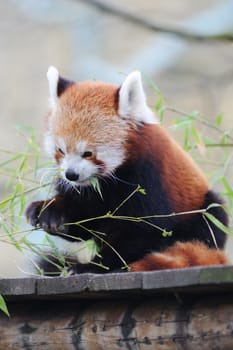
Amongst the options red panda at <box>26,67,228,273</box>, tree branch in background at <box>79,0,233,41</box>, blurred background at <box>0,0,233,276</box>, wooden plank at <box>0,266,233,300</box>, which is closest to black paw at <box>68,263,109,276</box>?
red panda at <box>26,67,228,273</box>

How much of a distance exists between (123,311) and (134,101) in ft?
2.77

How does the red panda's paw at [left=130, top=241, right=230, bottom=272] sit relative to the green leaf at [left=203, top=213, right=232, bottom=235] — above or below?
below

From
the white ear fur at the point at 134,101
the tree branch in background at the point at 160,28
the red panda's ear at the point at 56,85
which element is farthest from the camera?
the tree branch in background at the point at 160,28

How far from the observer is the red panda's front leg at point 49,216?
3080 millimetres

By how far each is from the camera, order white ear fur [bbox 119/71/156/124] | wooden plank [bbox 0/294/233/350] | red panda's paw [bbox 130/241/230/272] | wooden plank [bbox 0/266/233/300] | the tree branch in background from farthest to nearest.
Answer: the tree branch in background, white ear fur [bbox 119/71/156/124], red panda's paw [bbox 130/241/230/272], wooden plank [bbox 0/294/233/350], wooden plank [bbox 0/266/233/300]

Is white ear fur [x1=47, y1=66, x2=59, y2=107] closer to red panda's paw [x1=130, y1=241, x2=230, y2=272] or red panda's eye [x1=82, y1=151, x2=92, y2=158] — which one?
red panda's eye [x1=82, y1=151, x2=92, y2=158]

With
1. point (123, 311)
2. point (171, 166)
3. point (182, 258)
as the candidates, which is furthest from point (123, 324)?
point (171, 166)

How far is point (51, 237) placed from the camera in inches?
127

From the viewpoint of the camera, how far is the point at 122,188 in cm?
310

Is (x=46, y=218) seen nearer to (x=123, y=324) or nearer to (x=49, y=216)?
(x=49, y=216)

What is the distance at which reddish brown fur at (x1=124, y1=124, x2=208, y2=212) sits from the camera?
10.2 feet

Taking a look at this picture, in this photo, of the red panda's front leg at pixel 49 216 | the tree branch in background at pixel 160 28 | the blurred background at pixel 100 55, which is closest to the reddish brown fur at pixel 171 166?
the red panda's front leg at pixel 49 216

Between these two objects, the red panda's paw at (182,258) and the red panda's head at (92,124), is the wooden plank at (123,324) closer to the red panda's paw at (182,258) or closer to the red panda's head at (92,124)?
the red panda's paw at (182,258)

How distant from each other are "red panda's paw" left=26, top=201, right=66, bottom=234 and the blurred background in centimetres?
510
